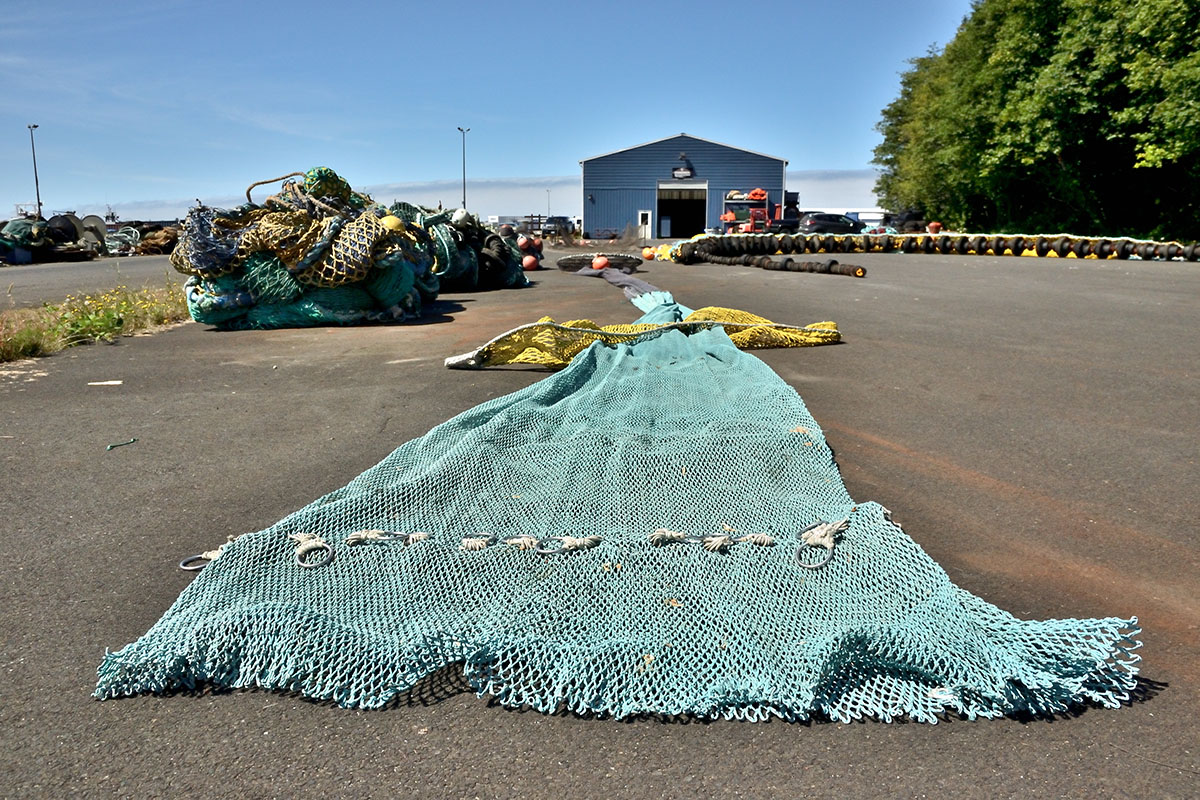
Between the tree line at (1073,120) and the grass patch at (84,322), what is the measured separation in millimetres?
22852

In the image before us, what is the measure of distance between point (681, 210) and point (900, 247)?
32.3 meters

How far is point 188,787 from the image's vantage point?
171 cm

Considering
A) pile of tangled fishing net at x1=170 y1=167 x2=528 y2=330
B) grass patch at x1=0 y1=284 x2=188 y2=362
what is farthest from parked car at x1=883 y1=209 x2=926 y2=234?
grass patch at x1=0 y1=284 x2=188 y2=362

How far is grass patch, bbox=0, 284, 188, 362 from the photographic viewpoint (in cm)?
664

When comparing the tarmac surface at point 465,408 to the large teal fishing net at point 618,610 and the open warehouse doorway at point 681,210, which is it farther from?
the open warehouse doorway at point 681,210

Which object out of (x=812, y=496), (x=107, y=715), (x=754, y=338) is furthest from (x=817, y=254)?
(x=107, y=715)

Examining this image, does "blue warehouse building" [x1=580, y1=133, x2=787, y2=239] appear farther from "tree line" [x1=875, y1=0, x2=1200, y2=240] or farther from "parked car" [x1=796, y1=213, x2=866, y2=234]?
"tree line" [x1=875, y1=0, x2=1200, y2=240]

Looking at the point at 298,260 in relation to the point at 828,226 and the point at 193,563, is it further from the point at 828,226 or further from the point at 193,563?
the point at 828,226

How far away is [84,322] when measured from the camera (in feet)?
25.3

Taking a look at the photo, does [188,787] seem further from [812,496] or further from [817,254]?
[817,254]

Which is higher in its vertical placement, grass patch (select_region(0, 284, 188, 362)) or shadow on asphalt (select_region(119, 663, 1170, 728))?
grass patch (select_region(0, 284, 188, 362))

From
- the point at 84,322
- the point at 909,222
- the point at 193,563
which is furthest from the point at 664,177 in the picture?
the point at 193,563

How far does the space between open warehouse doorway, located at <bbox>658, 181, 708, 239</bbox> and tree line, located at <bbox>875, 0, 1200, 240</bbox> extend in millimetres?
20575

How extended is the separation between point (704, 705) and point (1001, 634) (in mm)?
775
